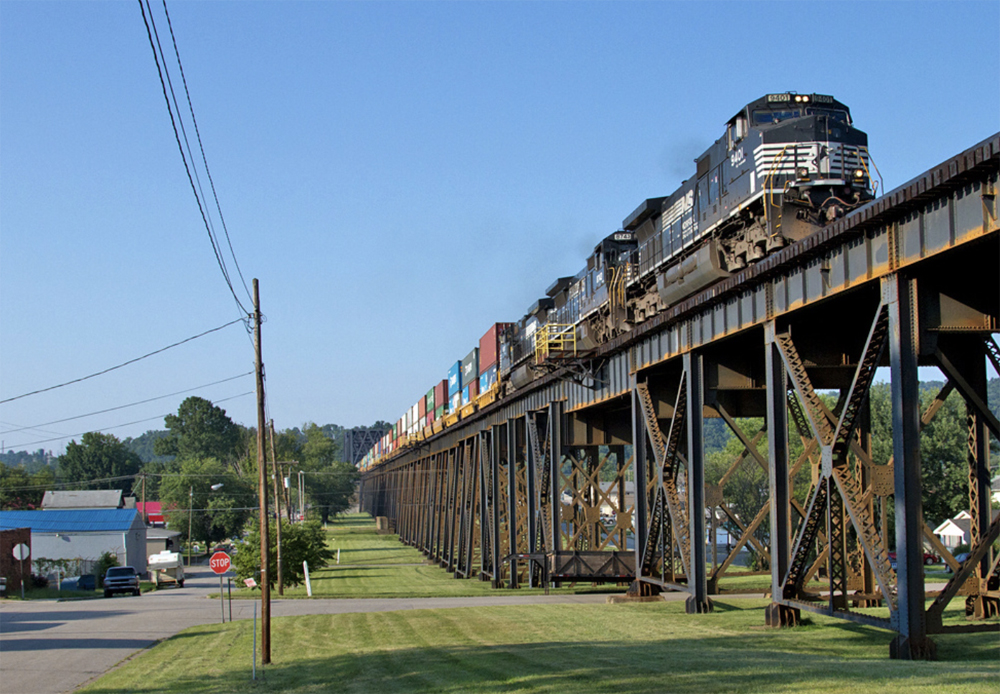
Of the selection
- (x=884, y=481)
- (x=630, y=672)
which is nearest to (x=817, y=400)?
(x=884, y=481)

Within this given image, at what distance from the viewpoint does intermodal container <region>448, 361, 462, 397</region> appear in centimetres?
6397

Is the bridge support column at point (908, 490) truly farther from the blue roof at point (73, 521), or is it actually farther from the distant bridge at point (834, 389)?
the blue roof at point (73, 521)

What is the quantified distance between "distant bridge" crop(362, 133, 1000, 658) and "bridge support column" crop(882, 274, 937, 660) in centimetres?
3

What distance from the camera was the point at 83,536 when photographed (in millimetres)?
68875

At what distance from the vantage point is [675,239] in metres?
26.2

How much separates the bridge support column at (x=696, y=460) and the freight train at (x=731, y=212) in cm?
210

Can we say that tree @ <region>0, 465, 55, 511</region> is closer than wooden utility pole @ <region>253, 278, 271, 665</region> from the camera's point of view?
No

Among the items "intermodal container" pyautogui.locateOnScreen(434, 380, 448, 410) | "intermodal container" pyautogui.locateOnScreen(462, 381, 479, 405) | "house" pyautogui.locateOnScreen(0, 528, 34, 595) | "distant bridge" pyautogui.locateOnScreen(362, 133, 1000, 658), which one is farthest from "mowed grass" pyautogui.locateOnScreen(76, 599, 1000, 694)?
"intermodal container" pyautogui.locateOnScreen(434, 380, 448, 410)

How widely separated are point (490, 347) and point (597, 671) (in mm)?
37496

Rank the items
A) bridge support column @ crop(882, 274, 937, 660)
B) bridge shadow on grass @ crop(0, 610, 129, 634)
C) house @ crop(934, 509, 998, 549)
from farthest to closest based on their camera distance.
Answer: house @ crop(934, 509, 998, 549) → bridge shadow on grass @ crop(0, 610, 129, 634) → bridge support column @ crop(882, 274, 937, 660)

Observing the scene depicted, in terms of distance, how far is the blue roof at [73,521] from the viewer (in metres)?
69.1

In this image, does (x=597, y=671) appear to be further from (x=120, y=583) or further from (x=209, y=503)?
(x=209, y=503)

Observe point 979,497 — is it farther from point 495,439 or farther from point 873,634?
point 495,439

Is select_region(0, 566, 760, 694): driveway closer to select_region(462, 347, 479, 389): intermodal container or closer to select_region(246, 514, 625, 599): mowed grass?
select_region(246, 514, 625, 599): mowed grass
